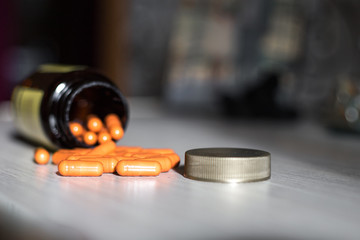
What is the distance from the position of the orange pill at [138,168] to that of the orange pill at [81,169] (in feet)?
0.13

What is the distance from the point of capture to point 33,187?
934 millimetres

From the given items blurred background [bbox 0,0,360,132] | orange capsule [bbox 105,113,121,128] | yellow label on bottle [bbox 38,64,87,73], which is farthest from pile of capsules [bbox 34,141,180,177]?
blurred background [bbox 0,0,360,132]

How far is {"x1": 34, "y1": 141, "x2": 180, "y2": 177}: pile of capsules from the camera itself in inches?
40.1

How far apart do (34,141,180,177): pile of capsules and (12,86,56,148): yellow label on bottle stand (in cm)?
14

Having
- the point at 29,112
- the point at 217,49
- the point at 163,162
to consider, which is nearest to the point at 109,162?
the point at 163,162

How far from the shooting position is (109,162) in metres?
1.05

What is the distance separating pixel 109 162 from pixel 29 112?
404 millimetres

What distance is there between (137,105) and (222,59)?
0.59 meters

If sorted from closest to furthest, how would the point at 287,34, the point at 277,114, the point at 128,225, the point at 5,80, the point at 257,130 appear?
the point at 128,225, the point at 257,130, the point at 277,114, the point at 287,34, the point at 5,80

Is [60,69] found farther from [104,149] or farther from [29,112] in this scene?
[104,149]

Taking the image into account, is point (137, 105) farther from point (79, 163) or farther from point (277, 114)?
point (79, 163)

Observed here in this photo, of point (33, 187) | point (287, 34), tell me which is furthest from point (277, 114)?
point (33, 187)

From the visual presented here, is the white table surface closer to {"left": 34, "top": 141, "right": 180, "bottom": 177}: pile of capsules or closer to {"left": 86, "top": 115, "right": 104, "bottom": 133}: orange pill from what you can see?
{"left": 34, "top": 141, "right": 180, "bottom": 177}: pile of capsules

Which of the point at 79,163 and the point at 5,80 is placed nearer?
the point at 79,163
